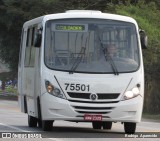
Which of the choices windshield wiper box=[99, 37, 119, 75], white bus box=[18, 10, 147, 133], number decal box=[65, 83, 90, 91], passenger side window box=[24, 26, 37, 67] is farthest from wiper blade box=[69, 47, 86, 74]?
passenger side window box=[24, 26, 37, 67]

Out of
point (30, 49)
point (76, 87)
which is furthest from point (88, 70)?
point (30, 49)

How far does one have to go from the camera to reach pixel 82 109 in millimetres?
15523

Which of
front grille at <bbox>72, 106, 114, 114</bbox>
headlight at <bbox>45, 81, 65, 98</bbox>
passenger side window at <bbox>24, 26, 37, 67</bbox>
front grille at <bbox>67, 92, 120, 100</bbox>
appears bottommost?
front grille at <bbox>72, 106, 114, 114</bbox>

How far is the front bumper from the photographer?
15.5m

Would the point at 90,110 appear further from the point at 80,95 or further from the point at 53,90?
the point at 53,90

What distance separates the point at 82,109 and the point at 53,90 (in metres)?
0.83

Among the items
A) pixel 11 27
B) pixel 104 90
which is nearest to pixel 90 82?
pixel 104 90

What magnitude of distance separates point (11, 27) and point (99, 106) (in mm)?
36458

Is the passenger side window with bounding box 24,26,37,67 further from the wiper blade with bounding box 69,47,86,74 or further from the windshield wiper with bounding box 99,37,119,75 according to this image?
the windshield wiper with bounding box 99,37,119,75

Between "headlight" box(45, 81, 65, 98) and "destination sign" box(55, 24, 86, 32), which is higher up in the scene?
"destination sign" box(55, 24, 86, 32)

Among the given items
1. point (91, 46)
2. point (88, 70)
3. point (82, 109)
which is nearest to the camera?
point (82, 109)

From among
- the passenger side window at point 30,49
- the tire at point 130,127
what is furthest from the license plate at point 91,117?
the passenger side window at point 30,49

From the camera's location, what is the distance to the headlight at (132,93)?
15.7 m

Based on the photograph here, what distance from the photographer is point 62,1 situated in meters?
46.2
